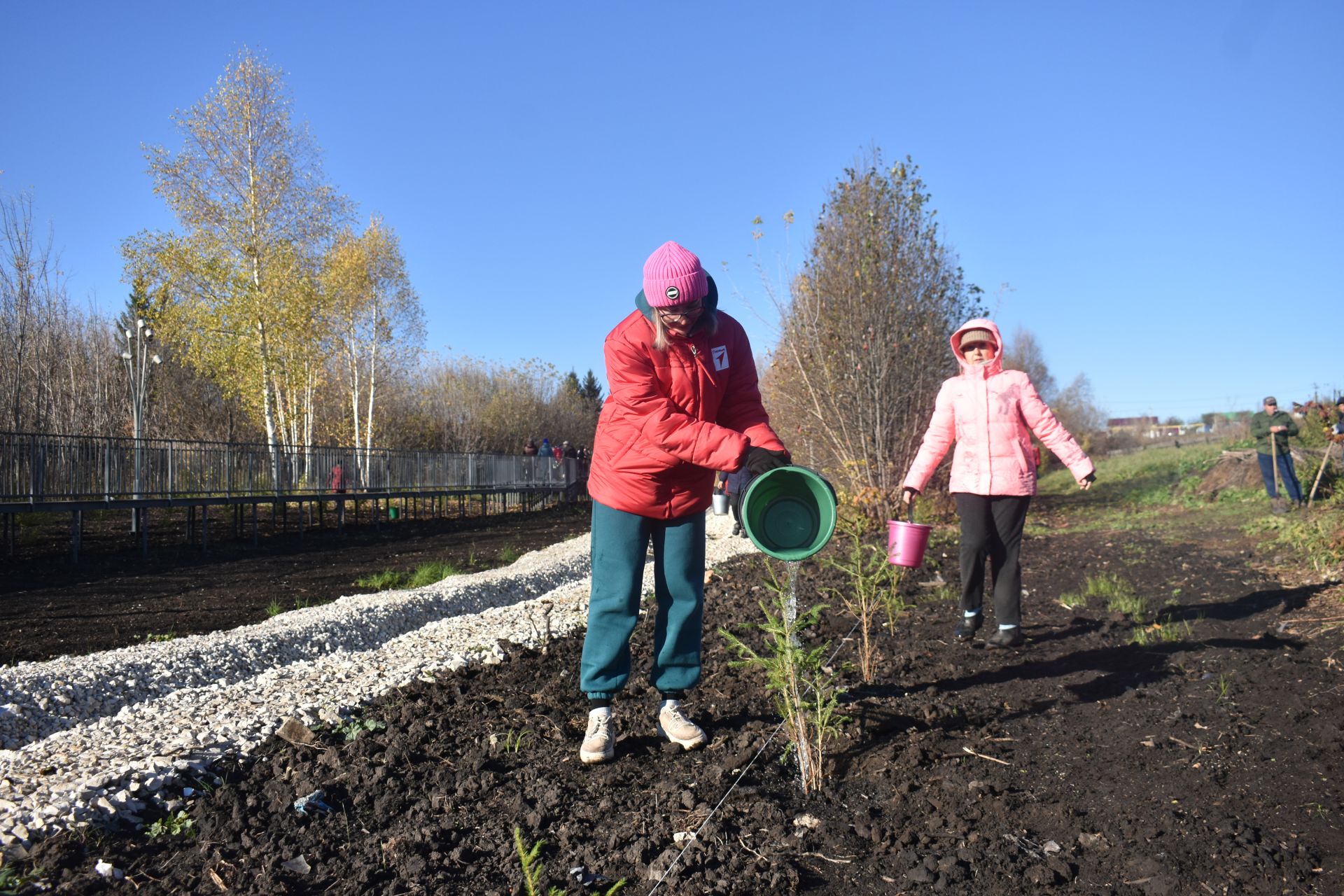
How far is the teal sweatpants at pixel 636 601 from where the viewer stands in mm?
2863

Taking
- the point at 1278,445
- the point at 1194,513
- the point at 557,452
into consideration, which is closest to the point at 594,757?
the point at 1194,513

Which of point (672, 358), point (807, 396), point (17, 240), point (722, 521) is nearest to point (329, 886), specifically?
point (672, 358)

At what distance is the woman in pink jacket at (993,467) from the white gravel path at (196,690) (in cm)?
214

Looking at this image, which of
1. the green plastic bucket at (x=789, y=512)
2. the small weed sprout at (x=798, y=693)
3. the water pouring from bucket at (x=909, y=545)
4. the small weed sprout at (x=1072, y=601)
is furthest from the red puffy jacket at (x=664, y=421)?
the small weed sprout at (x=1072, y=601)

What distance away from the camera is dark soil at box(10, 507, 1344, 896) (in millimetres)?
2021

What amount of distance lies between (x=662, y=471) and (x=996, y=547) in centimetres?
234

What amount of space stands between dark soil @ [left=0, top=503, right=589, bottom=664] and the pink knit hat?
4.81m

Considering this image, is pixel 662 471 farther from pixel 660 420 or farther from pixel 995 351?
pixel 995 351

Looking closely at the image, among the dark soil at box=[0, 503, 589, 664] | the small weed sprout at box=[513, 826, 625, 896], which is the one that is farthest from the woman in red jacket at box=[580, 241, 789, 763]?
the dark soil at box=[0, 503, 589, 664]

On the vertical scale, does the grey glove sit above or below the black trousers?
above

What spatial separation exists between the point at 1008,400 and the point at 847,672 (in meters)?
1.66

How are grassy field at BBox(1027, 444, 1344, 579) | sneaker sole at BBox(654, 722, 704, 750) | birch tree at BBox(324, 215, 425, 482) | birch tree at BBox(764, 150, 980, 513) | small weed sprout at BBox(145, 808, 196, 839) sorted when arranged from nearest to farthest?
1. small weed sprout at BBox(145, 808, 196, 839)
2. sneaker sole at BBox(654, 722, 704, 750)
3. grassy field at BBox(1027, 444, 1344, 579)
4. birch tree at BBox(764, 150, 980, 513)
5. birch tree at BBox(324, 215, 425, 482)

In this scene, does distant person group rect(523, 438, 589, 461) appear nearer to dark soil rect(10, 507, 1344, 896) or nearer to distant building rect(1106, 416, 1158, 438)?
dark soil rect(10, 507, 1344, 896)

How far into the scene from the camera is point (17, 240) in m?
15.2
